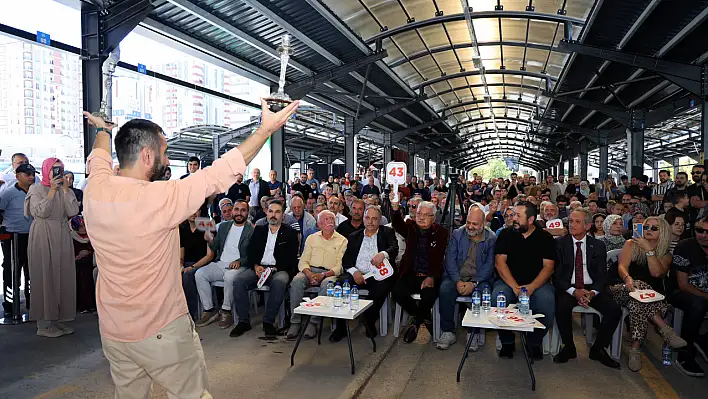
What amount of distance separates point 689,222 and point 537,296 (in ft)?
11.5

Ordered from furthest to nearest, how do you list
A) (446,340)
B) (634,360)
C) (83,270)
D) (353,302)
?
(83,270), (446,340), (353,302), (634,360)

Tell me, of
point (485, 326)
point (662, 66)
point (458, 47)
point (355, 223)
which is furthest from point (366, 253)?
point (458, 47)

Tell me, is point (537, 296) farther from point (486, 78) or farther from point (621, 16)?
point (486, 78)

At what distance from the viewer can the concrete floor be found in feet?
13.1

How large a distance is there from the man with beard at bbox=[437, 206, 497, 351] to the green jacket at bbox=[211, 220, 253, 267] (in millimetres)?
2199

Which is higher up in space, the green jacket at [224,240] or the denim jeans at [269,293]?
the green jacket at [224,240]

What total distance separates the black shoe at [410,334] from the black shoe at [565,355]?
129cm

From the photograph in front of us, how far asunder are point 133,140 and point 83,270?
504 cm

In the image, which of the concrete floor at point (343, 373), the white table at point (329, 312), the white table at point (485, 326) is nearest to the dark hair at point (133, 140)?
the concrete floor at point (343, 373)

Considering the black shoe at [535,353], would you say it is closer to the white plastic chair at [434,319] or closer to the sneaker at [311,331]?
the white plastic chair at [434,319]

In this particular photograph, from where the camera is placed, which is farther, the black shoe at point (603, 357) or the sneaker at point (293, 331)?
the sneaker at point (293, 331)

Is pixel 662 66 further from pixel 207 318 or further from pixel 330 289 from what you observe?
pixel 207 318

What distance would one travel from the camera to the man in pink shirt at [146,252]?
179cm

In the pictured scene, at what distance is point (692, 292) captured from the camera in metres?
4.66
